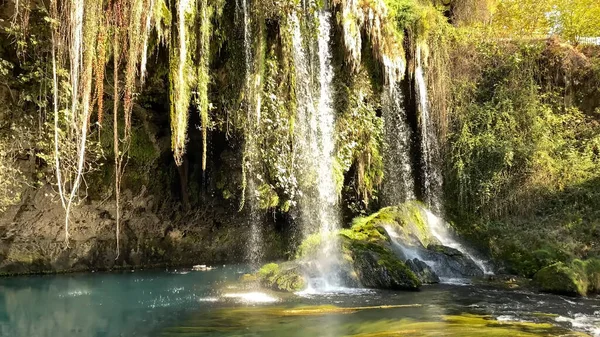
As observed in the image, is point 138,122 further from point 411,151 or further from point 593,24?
point 593,24

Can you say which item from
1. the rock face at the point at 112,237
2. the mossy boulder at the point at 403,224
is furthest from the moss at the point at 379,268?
the rock face at the point at 112,237

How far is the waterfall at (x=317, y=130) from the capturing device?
11.7 meters

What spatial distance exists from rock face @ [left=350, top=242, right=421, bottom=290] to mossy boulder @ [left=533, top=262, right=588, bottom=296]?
2.26m

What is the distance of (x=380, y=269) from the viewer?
899 centimetres

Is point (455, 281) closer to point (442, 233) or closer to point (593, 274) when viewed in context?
point (593, 274)

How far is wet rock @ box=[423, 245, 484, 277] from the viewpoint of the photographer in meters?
10.0

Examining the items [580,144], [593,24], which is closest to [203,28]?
[580,144]

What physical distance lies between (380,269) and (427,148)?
238 inches

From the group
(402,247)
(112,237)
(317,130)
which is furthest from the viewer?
(112,237)

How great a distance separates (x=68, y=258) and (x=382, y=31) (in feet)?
32.1

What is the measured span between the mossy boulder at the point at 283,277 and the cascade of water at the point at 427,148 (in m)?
5.75

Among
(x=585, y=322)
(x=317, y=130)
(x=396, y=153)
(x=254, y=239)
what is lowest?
(x=585, y=322)

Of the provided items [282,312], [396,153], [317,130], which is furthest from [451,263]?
[282,312]

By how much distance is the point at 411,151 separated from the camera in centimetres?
A: 1416
